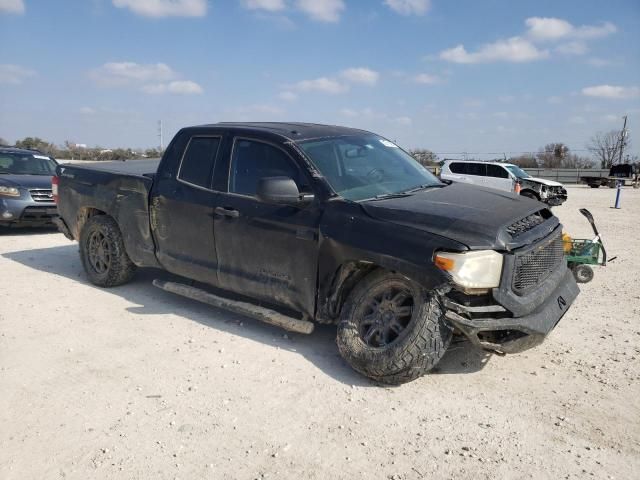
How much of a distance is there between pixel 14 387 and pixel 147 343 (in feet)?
3.45

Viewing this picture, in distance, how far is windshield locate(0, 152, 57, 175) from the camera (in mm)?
10617

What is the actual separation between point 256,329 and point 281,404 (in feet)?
4.55

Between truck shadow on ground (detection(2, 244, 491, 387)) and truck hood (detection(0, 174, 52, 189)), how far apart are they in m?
2.93

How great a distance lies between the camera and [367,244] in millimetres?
3701

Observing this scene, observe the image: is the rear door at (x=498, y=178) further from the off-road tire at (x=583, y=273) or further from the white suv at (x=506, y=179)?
the off-road tire at (x=583, y=273)

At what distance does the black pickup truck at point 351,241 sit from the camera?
11.3 ft

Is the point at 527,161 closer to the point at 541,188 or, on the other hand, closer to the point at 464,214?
the point at 541,188

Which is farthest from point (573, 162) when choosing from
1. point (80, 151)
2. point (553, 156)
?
point (80, 151)

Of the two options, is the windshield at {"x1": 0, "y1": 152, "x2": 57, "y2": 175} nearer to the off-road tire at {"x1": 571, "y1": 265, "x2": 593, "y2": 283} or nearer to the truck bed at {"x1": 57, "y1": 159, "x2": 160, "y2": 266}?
the truck bed at {"x1": 57, "y1": 159, "x2": 160, "y2": 266}

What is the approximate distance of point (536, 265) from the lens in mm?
3797

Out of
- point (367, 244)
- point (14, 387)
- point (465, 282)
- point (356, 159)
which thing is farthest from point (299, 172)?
point (14, 387)

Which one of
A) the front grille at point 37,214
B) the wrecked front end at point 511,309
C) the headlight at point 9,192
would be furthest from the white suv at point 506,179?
the wrecked front end at point 511,309

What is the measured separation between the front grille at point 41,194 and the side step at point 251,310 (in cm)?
556

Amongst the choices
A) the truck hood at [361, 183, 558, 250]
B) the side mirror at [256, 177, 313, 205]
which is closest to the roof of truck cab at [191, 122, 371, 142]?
the side mirror at [256, 177, 313, 205]
